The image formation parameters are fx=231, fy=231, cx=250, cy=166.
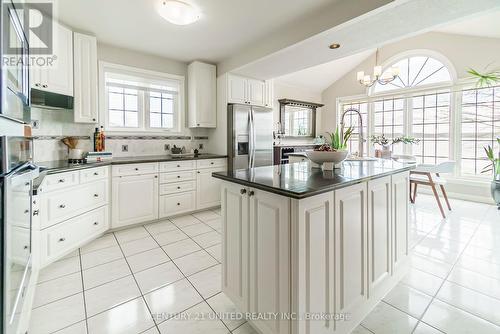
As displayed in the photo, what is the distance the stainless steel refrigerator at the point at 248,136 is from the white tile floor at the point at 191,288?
1.56 m

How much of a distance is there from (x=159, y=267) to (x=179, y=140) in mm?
2452

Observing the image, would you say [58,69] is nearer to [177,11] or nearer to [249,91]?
[177,11]

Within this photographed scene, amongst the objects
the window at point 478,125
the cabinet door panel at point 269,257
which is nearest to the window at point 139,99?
the cabinet door panel at point 269,257

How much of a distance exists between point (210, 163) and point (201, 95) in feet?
3.94

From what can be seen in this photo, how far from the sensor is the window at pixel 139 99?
345cm

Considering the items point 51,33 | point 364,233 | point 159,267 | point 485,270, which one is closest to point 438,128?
point 485,270

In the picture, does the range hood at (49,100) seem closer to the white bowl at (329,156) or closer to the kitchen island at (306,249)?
the kitchen island at (306,249)

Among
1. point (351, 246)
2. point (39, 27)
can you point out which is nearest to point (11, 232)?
point (351, 246)

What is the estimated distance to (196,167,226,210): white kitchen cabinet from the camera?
3.74 metres

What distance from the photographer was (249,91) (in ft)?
13.9

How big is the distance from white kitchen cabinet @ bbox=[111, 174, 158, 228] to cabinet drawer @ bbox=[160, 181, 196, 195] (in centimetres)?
12

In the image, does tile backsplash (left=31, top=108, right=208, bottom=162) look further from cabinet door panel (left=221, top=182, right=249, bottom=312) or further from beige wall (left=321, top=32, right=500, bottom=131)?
beige wall (left=321, top=32, right=500, bottom=131)

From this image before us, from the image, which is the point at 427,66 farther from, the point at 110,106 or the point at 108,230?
the point at 108,230

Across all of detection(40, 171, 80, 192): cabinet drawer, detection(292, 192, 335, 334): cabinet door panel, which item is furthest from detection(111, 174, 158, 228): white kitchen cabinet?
detection(292, 192, 335, 334): cabinet door panel
